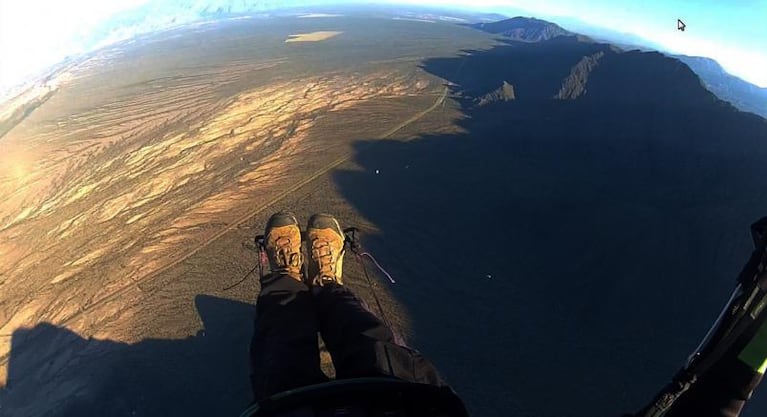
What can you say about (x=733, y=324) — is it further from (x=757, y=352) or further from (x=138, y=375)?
(x=138, y=375)

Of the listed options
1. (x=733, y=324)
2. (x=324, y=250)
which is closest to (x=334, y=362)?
(x=324, y=250)

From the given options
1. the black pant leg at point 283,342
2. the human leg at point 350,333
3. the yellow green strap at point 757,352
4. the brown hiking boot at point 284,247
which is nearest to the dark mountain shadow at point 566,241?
the human leg at point 350,333

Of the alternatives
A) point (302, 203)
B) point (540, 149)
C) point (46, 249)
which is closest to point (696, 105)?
point (540, 149)

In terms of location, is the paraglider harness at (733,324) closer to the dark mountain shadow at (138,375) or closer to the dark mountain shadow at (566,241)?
the dark mountain shadow at (566,241)

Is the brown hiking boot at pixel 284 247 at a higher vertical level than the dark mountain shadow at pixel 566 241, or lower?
higher

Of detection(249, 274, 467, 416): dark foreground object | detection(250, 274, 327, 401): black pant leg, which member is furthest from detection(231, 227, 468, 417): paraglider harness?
detection(250, 274, 327, 401): black pant leg
